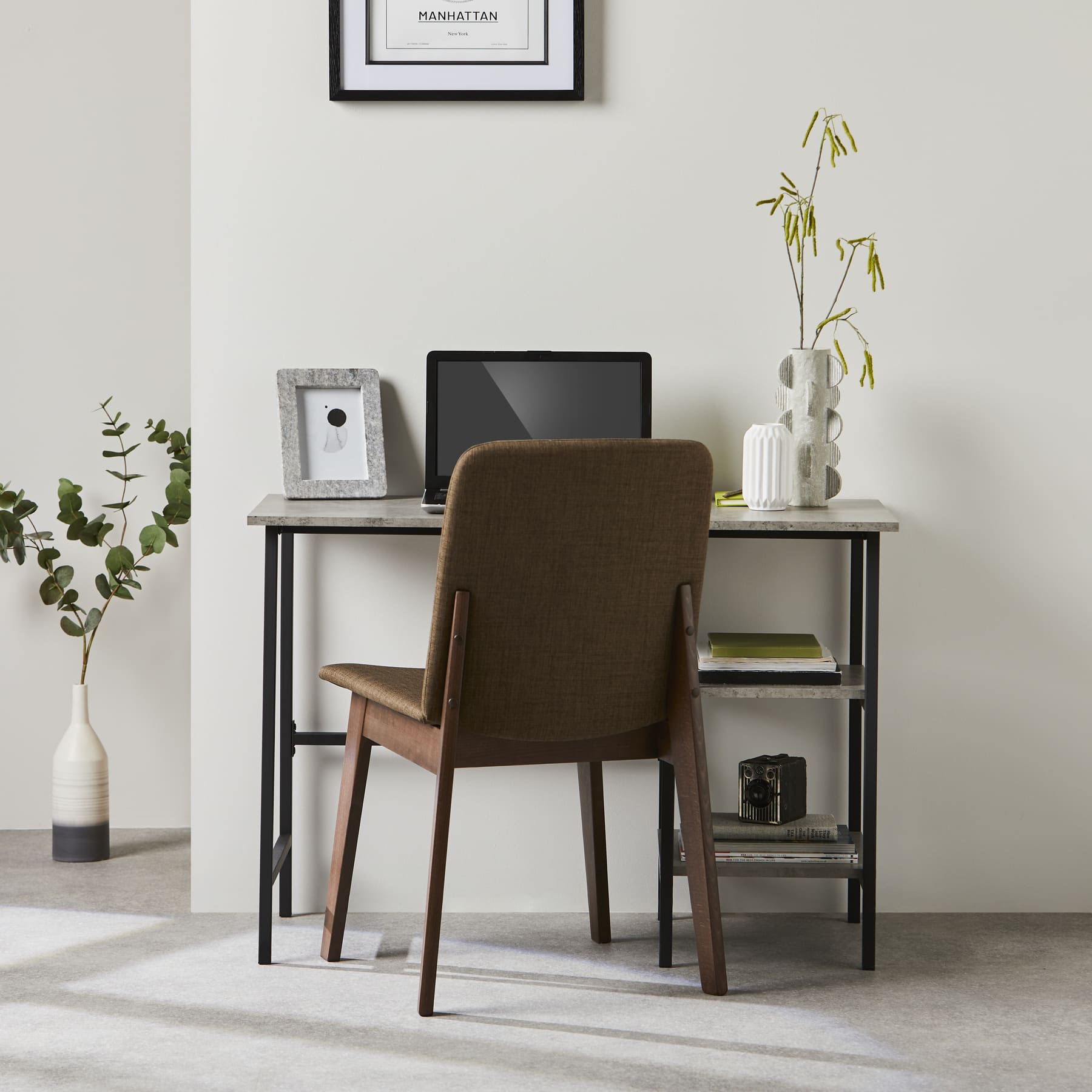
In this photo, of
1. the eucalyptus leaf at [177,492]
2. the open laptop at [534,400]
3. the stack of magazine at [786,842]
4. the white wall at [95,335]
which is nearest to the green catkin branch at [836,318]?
the open laptop at [534,400]

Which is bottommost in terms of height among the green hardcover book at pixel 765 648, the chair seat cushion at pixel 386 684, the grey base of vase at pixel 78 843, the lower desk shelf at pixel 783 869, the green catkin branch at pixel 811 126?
the grey base of vase at pixel 78 843

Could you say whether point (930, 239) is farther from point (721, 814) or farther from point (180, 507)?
point (180, 507)

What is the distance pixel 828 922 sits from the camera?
8.66ft

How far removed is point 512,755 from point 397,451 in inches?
31.5

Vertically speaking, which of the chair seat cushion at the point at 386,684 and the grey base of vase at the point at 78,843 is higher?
the chair seat cushion at the point at 386,684

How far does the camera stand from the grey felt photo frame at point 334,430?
256cm

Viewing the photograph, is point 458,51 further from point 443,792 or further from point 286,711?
point 443,792

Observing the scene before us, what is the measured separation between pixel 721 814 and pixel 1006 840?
62cm

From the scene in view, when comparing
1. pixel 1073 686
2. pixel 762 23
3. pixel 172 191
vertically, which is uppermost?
pixel 762 23

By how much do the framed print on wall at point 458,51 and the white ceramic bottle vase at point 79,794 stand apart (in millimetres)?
1451

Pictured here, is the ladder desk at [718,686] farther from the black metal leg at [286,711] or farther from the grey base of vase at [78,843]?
the grey base of vase at [78,843]

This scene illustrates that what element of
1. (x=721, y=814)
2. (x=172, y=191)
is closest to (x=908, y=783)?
(x=721, y=814)

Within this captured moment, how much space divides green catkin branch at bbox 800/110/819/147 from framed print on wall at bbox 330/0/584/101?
44 centimetres

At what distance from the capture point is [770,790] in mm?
2451
